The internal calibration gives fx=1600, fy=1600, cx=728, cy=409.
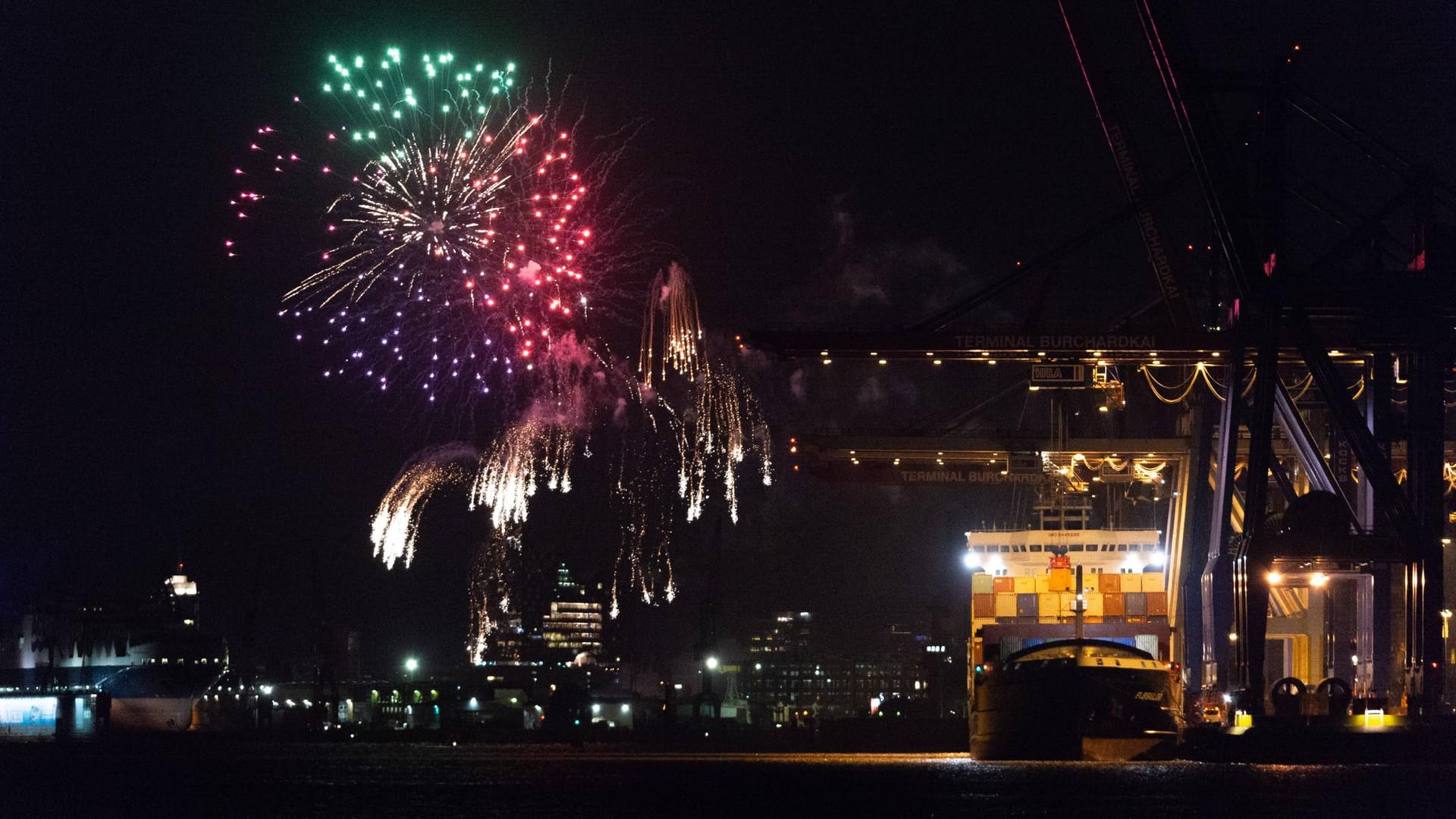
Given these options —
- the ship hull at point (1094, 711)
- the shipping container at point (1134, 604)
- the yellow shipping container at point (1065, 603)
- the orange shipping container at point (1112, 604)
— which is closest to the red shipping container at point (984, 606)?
the yellow shipping container at point (1065, 603)

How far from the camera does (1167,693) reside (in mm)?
46531

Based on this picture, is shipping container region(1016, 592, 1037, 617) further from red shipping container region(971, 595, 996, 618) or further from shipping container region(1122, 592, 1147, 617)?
shipping container region(1122, 592, 1147, 617)

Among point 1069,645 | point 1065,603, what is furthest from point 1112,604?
point 1069,645

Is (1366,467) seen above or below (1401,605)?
above

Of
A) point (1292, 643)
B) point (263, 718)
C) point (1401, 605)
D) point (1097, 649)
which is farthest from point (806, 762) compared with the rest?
point (263, 718)

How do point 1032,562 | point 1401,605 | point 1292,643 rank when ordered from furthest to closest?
point 1292,643
point 1032,562
point 1401,605

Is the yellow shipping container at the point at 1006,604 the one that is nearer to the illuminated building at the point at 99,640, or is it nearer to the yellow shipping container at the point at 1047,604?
the yellow shipping container at the point at 1047,604

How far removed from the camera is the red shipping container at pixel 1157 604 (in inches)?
2205

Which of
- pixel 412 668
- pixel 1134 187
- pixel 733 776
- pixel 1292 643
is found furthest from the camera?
pixel 412 668

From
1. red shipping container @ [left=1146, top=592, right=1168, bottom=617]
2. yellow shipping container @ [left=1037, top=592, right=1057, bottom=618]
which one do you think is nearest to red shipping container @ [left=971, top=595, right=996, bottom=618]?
yellow shipping container @ [left=1037, top=592, right=1057, bottom=618]

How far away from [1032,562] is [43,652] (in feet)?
274

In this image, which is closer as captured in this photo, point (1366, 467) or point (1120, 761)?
point (1366, 467)

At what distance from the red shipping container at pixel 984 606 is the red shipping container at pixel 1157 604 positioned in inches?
214

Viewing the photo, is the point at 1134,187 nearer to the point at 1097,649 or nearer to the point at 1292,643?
the point at 1097,649
